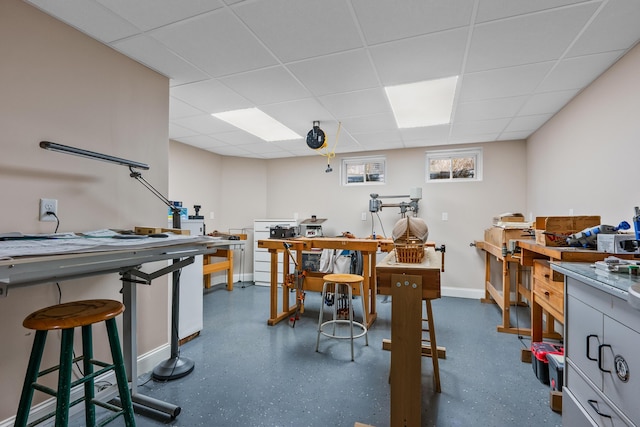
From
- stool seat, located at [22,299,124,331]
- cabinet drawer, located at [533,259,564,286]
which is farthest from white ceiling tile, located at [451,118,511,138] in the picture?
stool seat, located at [22,299,124,331]

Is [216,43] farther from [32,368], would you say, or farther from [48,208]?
[32,368]

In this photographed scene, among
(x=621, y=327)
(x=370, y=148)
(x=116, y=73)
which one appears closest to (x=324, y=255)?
(x=370, y=148)

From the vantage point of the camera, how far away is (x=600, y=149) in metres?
2.32

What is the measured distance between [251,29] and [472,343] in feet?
10.2

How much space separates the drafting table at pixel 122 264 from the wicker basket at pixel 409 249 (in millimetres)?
940

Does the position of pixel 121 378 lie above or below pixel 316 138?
below

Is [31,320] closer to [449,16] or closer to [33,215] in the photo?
[33,215]

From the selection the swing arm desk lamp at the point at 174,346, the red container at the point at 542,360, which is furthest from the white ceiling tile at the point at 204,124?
the red container at the point at 542,360

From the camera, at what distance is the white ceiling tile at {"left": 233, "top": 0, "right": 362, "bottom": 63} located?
1.59 m

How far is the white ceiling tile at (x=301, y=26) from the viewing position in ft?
5.21

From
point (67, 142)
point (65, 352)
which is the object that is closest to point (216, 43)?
point (67, 142)

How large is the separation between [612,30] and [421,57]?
107cm

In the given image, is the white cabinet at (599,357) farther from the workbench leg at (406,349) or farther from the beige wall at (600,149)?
the beige wall at (600,149)

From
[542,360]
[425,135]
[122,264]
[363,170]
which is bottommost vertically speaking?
[542,360]
